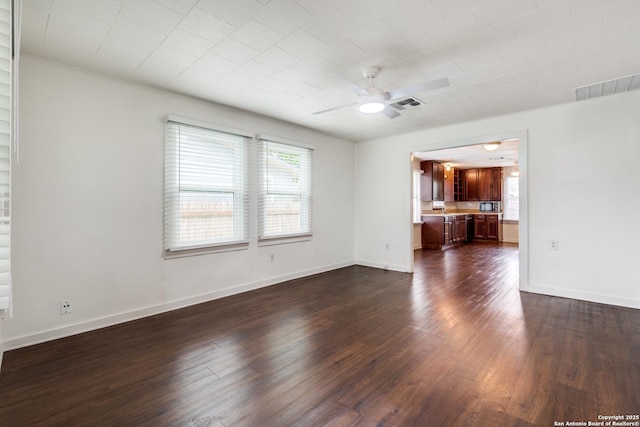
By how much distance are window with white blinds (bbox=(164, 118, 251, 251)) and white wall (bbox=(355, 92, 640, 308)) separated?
11.8 ft

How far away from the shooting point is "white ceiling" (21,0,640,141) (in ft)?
6.69

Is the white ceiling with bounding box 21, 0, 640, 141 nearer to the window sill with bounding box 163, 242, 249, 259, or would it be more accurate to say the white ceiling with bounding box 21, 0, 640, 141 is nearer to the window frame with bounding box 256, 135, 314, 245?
the window frame with bounding box 256, 135, 314, 245

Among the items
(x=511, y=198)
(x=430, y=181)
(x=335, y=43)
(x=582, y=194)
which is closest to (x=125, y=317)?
(x=335, y=43)

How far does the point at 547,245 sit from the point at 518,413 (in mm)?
3122

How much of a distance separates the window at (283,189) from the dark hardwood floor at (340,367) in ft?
4.48

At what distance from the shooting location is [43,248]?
8.87 ft

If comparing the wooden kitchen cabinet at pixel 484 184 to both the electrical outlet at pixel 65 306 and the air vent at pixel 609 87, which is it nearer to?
the air vent at pixel 609 87

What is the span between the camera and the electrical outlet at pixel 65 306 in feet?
9.16

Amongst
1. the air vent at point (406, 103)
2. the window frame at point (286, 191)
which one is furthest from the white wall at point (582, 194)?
the window frame at point (286, 191)

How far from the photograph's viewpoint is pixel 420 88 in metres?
2.57

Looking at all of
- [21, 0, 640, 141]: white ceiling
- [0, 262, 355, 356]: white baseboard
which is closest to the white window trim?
[21, 0, 640, 141]: white ceiling

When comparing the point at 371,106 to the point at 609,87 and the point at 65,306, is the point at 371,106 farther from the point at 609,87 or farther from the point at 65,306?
the point at 65,306

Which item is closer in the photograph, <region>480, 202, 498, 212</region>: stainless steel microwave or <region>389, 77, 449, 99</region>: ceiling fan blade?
<region>389, 77, 449, 99</region>: ceiling fan blade

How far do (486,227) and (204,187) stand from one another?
30.9ft
